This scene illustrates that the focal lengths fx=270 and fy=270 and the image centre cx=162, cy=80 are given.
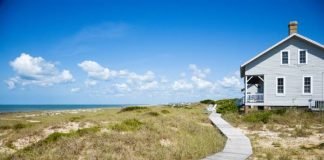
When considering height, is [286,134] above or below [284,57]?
below

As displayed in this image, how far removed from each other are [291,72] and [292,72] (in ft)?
0.27

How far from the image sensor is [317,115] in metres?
20.8

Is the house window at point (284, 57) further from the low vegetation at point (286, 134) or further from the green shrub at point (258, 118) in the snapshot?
the green shrub at point (258, 118)

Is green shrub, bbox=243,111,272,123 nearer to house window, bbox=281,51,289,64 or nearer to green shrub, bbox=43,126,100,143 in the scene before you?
house window, bbox=281,51,289,64

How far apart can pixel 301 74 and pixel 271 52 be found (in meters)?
3.24

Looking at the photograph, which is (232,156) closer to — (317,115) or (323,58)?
(317,115)

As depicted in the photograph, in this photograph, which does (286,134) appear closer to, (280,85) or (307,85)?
(280,85)

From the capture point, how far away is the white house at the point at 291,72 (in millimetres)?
23581

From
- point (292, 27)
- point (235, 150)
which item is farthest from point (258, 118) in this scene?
point (235, 150)

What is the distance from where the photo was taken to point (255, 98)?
25.5 m

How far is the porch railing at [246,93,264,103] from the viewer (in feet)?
83.0

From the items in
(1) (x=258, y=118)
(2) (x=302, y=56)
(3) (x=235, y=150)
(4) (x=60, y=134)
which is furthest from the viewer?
(2) (x=302, y=56)

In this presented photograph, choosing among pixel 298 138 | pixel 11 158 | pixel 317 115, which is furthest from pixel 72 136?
pixel 317 115

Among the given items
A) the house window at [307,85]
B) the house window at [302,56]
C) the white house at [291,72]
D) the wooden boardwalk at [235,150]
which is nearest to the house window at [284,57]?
the white house at [291,72]
